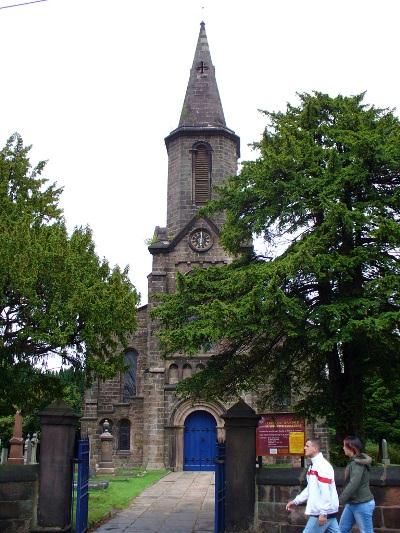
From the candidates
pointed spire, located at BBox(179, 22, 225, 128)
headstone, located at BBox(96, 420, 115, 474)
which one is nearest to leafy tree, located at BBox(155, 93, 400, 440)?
headstone, located at BBox(96, 420, 115, 474)

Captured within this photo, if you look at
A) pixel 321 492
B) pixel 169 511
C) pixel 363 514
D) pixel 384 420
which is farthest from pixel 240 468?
pixel 384 420

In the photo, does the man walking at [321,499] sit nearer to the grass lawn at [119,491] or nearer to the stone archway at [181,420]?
the grass lawn at [119,491]

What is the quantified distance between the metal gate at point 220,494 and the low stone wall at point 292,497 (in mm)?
676

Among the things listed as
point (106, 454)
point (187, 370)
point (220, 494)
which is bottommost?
point (220, 494)

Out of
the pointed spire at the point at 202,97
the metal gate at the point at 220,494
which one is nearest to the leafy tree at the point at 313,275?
the metal gate at the point at 220,494

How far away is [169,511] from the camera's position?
14141 mm

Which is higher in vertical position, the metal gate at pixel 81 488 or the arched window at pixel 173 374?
the arched window at pixel 173 374

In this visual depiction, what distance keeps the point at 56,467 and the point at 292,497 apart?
3.88m

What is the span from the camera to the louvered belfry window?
30.7 m

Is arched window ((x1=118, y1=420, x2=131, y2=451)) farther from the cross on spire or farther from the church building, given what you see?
the cross on spire

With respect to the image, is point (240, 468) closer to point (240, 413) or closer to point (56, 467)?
point (240, 413)

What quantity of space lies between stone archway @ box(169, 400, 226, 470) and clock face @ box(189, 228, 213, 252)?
→ 7067 millimetres

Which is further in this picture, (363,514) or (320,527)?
(363,514)

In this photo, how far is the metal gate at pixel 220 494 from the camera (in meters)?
11.0
